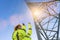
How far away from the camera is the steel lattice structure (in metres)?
2.43

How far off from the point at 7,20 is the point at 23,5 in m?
0.34

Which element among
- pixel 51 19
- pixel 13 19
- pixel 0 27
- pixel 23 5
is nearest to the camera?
pixel 0 27

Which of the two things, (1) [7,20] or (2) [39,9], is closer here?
(1) [7,20]

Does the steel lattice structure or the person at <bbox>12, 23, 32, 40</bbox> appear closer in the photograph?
the person at <bbox>12, 23, 32, 40</bbox>

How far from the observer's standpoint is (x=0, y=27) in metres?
2.01

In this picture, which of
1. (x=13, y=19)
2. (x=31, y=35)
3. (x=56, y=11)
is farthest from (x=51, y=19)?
(x=13, y=19)

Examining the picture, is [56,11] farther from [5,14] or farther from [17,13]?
[5,14]

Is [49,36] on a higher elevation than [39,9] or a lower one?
lower

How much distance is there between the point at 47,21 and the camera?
2475mm

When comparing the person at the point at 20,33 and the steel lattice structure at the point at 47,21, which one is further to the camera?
the steel lattice structure at the point at 47,21

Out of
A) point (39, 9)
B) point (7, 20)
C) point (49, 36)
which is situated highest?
point (39, 9)

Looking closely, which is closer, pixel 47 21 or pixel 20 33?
pixel 20 33

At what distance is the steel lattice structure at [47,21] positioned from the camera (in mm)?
2430

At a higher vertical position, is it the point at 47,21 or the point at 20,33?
the point at 47,21
